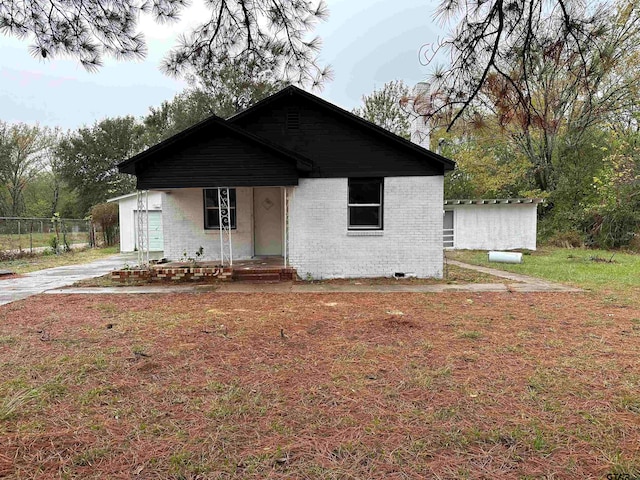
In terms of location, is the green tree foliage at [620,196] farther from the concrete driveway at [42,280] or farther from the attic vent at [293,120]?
the concrete driveway at [42,280]

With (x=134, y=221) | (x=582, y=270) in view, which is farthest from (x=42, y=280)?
(x=582, y=270)

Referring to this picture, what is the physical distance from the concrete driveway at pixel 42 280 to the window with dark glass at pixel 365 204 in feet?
25.2

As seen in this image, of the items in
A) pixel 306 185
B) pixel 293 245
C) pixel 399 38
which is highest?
pixel 399 38

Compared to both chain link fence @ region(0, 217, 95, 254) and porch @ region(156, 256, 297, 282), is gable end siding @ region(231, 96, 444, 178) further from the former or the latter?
chain link fence @ region(0, 217, 95, 254)

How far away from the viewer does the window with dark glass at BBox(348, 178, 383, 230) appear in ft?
33.7

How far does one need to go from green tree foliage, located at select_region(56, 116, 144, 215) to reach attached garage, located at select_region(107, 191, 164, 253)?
15724 millimetres

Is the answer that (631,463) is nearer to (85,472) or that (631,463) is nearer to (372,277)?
(85,472)

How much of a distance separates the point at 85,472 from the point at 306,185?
27.4ft

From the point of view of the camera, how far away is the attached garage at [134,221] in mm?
17852

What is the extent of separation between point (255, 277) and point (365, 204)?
3485mm

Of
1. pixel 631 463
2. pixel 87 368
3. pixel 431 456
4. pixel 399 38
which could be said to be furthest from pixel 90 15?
pixel 631 463

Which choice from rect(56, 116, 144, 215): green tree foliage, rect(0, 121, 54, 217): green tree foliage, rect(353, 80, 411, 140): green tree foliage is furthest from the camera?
rect(0, 121, 54, 217): green tree foliage

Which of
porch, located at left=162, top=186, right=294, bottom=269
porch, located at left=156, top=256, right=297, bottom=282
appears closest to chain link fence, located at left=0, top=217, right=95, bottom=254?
porch, located at left=162, top=186, right=294, bottom=269

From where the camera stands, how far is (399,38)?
4.46 m
